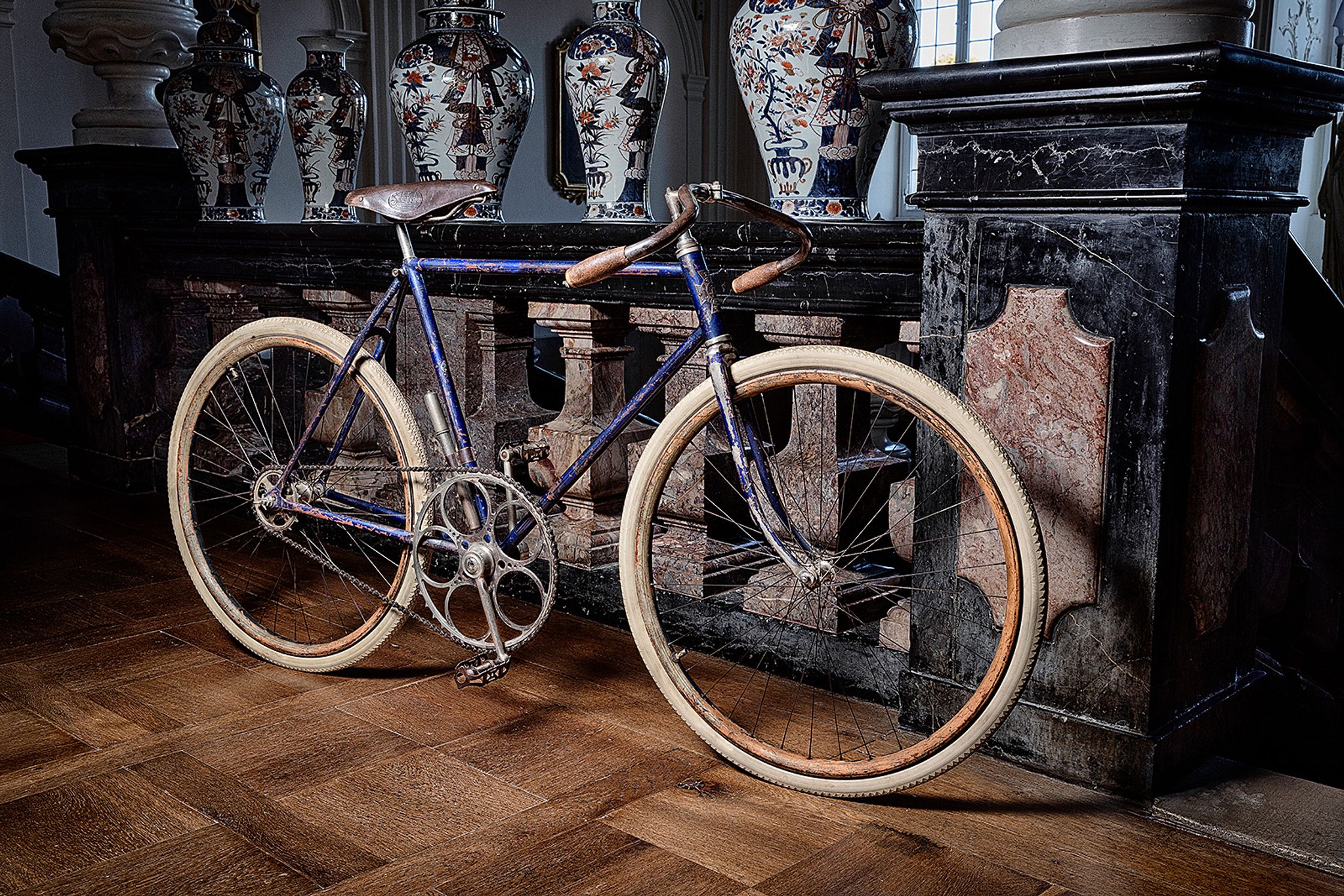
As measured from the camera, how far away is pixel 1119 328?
1.75 meters

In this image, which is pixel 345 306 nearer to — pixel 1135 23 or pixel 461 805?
pixel 461 805

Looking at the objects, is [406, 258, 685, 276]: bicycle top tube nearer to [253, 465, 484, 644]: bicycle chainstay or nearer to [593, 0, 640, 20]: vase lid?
[253, 465, 484, 644]: bicycle chainstay

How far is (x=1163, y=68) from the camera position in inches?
63.4

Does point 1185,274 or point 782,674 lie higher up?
point 1185,274

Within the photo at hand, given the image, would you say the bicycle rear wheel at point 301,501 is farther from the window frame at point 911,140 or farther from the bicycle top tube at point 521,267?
the window frame at point 911,140

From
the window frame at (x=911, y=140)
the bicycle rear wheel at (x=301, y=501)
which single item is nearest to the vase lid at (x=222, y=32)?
the bicycle rear wheel at (x=301, y=501)

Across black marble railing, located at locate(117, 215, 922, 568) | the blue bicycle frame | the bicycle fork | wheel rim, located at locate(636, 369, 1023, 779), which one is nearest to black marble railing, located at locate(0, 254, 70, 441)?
black marble railing, located at locate(117, 215, 922, 568)

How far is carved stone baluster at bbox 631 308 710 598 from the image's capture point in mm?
2439

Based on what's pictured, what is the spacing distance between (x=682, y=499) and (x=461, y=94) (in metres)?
1.11

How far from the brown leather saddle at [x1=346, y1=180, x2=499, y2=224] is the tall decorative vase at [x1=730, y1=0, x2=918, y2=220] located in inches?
19.8

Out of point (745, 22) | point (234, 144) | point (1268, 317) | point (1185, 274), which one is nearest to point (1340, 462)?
point (1268, 317)

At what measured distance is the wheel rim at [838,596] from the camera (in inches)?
71.6

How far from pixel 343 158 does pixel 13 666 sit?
1.70 meters

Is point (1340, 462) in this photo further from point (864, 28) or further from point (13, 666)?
point (13, 666)
